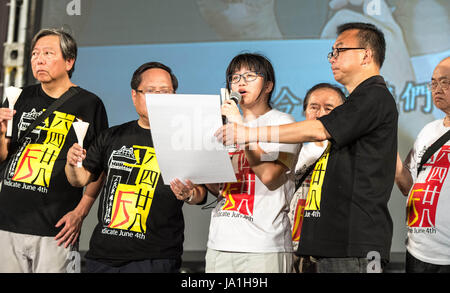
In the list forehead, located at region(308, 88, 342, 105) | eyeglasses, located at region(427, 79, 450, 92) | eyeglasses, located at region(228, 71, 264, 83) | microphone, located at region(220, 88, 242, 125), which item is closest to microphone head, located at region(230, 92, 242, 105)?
microphone, located at region(220, 88, 242, 125)

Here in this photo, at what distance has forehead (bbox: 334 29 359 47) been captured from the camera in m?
2.14

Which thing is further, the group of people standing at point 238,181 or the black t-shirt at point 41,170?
the black t-shirt at point 41,170

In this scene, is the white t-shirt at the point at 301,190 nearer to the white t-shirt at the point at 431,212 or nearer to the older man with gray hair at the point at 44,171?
the white t-shirt at the point at 431,212

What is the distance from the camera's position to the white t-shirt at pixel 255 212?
6.95 feet

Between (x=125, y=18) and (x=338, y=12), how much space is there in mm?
1628

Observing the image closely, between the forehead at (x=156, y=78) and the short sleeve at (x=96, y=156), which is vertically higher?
the forehead at (x=156, y=78)

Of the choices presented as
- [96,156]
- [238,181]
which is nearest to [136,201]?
[96,156]

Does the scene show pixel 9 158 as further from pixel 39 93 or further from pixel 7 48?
pixel 7 48

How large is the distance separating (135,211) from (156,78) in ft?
2.21

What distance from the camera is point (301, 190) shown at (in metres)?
2.83

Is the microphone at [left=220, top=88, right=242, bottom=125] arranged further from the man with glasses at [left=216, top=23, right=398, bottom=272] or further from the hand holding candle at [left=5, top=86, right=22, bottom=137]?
the hand holding candle at [left=5, top=86, right=22, bottom=137]

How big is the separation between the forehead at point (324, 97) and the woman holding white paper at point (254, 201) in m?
0.75

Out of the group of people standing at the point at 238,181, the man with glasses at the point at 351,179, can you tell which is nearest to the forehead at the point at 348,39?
the group of people standing at the point at 238,181

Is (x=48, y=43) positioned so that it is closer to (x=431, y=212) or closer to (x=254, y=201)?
(x=254, y=201)
